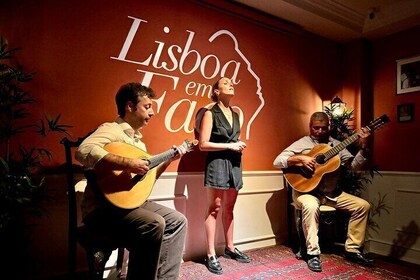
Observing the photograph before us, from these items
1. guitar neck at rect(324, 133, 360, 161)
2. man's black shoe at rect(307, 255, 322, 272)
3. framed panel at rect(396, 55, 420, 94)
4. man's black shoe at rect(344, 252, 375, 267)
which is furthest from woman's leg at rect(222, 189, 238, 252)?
framed panel at rect(396, 55, 420, 94)

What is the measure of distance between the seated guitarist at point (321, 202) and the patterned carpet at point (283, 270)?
10 cm

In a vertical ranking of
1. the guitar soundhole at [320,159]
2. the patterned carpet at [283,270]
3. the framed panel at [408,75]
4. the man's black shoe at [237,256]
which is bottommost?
the patterned carpet at [283,270]

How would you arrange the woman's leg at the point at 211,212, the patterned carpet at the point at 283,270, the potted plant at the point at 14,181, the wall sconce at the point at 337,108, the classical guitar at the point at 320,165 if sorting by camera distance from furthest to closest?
1. the wall sconce at the point at 337,108
2. the classical guitar at the point at 320,165
3. the woman's leg at the point at 211,212
4. the patterned carpet at the point at 283,270
5. the potted plant at the point at 14,181

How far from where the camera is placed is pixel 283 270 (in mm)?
2586

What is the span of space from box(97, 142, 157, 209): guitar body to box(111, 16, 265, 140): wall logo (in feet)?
2.97

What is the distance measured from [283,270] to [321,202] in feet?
2.58

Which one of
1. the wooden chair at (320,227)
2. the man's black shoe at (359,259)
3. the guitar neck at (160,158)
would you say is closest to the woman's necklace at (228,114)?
the guitar neck at (160,158)

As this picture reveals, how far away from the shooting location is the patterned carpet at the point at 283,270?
2.44 metres

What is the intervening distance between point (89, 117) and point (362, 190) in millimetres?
3276

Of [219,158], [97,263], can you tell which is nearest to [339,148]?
[219,158]

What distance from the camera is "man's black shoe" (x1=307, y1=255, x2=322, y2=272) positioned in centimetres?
258

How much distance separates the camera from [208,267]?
2.55m

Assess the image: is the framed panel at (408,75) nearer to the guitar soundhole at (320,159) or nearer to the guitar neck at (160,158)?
the guitar soundhole at (320,159)

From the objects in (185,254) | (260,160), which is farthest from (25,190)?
(260,160)
